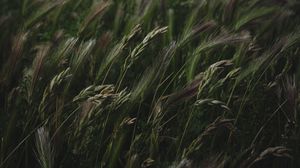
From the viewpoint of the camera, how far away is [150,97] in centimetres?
189

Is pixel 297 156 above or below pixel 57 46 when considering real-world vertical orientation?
below

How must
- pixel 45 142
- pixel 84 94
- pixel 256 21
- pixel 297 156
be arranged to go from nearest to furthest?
pixel 45 142 → pixel 84 94 → pixel 297 156 → pixel 256 21

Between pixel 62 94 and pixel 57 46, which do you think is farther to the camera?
pixel 57 46

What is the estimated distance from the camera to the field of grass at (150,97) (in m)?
1.58

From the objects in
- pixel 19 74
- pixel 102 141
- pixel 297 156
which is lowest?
pixel 297 156

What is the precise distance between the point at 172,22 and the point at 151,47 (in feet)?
0.39

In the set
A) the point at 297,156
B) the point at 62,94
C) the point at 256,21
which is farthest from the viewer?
the point at 256,21

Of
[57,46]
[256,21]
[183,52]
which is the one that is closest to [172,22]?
[183,52]

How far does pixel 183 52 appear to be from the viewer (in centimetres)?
205

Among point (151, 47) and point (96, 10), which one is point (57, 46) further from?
point (151, 47)

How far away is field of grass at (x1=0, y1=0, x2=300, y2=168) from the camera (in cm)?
158

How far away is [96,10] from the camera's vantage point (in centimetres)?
191

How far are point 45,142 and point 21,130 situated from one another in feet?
1.28

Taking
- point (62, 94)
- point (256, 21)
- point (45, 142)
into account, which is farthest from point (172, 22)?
point (45, 142)
